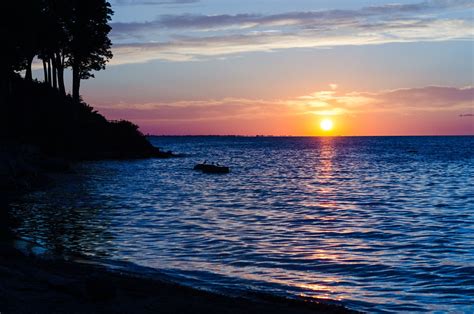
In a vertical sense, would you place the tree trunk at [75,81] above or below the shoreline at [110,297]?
above

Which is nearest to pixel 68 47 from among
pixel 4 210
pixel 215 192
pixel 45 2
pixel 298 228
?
pixel 45 2

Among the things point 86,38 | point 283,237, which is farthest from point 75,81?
point 283,237

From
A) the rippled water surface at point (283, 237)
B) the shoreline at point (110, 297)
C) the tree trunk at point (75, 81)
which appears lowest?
the rippled water surface at point (283, 237)

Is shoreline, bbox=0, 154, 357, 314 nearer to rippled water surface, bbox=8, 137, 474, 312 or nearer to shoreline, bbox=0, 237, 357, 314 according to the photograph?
shoreline, bbox=0, 237, 357, 314

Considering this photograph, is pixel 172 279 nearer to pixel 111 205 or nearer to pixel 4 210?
pixel 4 210

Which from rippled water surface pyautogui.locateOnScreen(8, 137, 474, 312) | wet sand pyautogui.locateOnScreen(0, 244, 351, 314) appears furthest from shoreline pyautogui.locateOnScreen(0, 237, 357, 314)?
rippled water surface pyautogui.locateOnScreen(8, 137, 474, 312)

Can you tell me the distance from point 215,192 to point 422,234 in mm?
19450

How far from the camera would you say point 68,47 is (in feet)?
214

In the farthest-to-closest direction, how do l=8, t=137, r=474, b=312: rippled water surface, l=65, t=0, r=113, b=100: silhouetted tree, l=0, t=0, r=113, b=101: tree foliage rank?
l=65, t=0, r=113, b=100: silhouetted tree < l=0, t=0, r=113, b=101: tree foliage < l=8, t=137, r=474, b=312: rippled water surface

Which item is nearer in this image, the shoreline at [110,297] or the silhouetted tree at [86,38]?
the shoreline at [110,297]

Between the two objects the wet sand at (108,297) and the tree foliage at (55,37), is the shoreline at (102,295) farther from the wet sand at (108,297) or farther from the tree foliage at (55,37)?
the tree foliage at (55,37)

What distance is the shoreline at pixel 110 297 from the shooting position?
1034 cm

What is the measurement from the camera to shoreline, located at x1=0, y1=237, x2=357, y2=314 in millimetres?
10344

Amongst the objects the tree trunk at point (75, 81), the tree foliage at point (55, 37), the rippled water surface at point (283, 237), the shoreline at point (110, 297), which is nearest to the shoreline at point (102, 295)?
the shoreline at point (110, 297)
